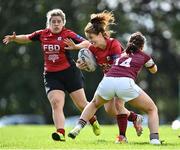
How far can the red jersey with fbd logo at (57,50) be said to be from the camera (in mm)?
10945

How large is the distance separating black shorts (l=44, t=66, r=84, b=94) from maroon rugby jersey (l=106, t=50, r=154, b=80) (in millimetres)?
1499

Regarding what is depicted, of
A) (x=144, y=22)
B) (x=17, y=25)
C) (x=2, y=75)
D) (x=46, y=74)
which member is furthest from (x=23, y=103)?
(x=46, y=74)

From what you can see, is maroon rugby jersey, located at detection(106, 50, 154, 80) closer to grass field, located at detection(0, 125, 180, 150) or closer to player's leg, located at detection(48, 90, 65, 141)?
grass field, located at detection(0, 125, 180, 150)

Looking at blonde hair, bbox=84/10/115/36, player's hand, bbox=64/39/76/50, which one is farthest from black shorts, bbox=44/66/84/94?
blonde hair, bbox=84/10/115/36

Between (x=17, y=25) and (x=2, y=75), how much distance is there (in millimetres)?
3985

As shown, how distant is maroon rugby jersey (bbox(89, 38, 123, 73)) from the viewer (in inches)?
399

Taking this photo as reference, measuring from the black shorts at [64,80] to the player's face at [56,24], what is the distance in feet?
2.20

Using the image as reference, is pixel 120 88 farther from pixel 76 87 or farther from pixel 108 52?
pixel 76 87

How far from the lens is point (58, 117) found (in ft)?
35.3

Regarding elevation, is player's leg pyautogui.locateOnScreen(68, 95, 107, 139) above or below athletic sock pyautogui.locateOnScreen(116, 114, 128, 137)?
above

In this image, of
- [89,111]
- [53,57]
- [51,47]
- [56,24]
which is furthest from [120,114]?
[56,24]

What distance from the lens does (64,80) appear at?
437 inches

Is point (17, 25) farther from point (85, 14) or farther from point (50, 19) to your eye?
point (50, 19)

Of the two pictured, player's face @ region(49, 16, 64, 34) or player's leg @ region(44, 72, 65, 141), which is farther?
player's face @ region(49, 16, 64, 34)
